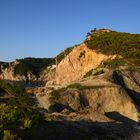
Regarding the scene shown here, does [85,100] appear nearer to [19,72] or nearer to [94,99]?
[94,99]

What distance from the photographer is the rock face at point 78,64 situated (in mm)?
116750

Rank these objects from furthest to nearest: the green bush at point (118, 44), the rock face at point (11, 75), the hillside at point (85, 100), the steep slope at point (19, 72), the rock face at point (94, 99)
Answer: the rock face at point (11, 75)
the steep slope at point (19, 72)
the green bush at point (118, 44)
the rock face at point (94, 99)
the hillside at point (85, 100)

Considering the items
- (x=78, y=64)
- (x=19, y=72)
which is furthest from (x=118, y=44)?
(x=19, y=72)

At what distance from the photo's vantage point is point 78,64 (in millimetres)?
126625

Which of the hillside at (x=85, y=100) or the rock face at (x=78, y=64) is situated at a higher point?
the rock face at (x=78, y=64)

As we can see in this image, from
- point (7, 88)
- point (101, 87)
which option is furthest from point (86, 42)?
point (7, 88)

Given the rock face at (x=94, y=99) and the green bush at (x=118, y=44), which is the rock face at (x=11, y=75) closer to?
the green bush at (x=118, y=44)

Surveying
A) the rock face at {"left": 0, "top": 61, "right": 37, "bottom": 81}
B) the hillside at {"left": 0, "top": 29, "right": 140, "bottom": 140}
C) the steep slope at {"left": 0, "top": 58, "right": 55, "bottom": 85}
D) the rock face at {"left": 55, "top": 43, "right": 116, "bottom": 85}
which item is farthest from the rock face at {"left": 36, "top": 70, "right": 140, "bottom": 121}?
the rock face at {"left": 0, "top": 61, "right": 37, "bottom": 81}

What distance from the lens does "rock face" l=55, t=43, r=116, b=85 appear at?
116750mm

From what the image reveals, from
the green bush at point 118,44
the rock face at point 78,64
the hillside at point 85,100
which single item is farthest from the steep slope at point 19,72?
the green bush at point 118,44

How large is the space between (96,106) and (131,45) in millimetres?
56825

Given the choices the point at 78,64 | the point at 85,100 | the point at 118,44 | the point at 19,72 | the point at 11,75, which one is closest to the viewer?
the point at 85,100

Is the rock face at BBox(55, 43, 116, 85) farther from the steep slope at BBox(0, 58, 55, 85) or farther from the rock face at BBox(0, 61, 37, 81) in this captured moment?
the rock face at BBox(0, 61, 37, 81)

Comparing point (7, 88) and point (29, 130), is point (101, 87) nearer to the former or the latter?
point (7, 88)
